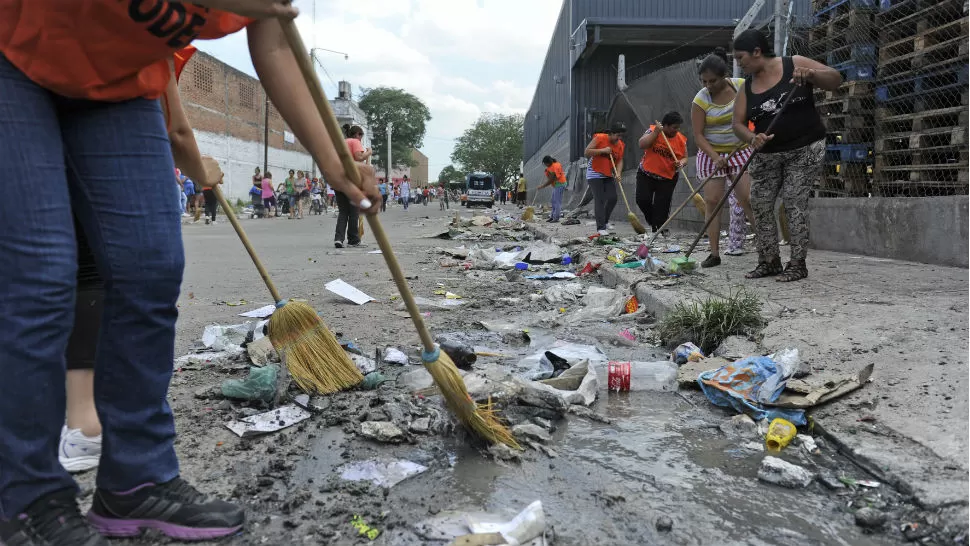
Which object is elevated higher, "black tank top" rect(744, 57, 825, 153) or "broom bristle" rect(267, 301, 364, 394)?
"black tank top" rect(744, 57, 825, 153)

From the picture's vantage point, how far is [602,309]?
177 inches

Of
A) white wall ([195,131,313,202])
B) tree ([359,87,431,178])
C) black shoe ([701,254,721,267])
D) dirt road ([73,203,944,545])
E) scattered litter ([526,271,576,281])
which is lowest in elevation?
dirt road ([73,203,944,545])

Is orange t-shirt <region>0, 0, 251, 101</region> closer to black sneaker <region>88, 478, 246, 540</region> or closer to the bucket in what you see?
black sneaker <region>88, 478, 246, 540</region>

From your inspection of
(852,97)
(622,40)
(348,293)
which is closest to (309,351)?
(348,293)

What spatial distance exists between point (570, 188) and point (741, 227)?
16.3 meters

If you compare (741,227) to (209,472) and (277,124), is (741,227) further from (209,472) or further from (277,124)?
(277,124)

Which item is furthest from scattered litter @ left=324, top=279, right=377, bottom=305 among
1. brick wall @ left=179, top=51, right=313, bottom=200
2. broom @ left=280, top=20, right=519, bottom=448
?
brick wall @ left=179, top=51, right=313, bottom=200

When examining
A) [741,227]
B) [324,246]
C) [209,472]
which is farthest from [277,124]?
[209,472]

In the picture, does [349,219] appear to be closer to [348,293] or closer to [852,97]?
[348,293]

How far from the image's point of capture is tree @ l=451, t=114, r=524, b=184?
256ft

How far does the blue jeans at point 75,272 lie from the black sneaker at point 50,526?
0.02 m

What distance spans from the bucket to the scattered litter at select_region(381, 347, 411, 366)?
923mm

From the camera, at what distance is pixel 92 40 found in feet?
4.51

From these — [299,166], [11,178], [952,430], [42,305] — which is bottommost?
[952,430]
